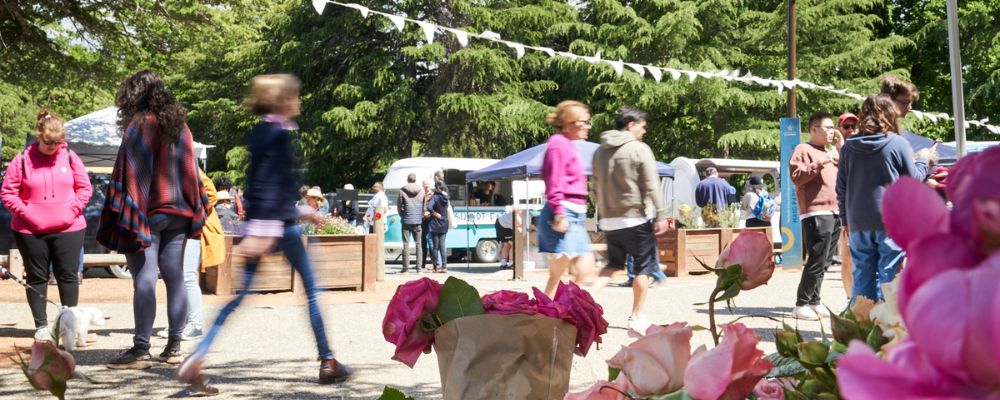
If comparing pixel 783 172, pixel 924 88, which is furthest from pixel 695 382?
pixel 924 88

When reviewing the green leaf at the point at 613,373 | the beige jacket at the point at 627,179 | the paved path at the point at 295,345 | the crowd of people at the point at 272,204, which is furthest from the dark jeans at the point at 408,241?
the green leaf at the point at 613,373

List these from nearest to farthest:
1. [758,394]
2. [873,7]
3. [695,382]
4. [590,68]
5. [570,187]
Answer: [695,382], [758,394], [570,187], [590,68], [873,7]

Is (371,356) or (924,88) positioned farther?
(924,88)

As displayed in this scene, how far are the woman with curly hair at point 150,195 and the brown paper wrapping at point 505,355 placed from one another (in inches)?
176

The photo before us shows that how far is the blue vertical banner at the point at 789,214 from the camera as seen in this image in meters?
12.6

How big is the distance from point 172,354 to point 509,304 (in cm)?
512

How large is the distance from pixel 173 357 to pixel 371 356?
1.12 meters

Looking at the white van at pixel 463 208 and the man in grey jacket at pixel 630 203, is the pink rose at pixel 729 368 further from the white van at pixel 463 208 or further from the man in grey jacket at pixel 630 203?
the white van at pixel 463 208

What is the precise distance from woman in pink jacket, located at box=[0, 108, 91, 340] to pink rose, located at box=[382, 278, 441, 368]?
587 centimetres

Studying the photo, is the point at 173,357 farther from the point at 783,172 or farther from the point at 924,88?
the point at 924,88

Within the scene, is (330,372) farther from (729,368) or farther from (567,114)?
Answer: (729,368)

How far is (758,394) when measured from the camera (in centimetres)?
75

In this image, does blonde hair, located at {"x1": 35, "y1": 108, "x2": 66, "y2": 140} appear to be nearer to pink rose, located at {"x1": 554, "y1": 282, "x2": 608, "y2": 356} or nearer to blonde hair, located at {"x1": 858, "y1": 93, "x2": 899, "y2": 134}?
blonde hair, located at {"x1": 858, "y1": 93, "x2": 899, "y2": 134}

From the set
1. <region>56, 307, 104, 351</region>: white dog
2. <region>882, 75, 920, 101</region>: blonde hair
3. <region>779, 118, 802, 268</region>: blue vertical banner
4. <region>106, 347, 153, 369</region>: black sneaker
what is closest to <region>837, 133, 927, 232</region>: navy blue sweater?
<region>882, 75, 920, 101</region>: blonde hair
